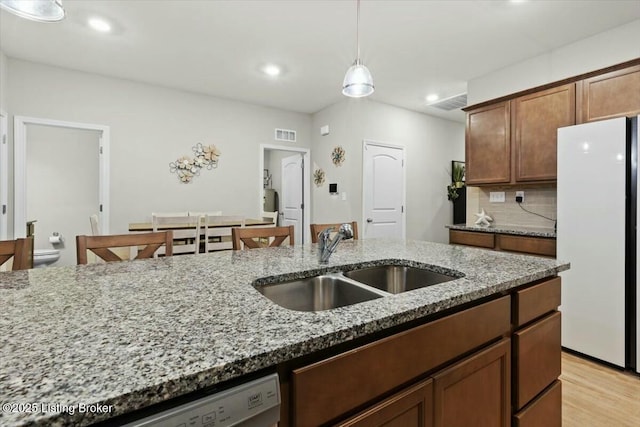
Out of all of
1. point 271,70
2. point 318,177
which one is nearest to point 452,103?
point 318,177

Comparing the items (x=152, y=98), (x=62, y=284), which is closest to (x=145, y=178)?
(x=152, y=98)

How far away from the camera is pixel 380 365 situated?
2.65 feet

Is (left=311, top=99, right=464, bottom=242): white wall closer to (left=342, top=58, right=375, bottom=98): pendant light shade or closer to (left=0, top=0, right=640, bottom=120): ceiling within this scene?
(left=0, top=0, right=640, bottom=120): ceiling

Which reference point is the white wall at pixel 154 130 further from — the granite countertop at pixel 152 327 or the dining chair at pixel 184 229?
the granite countertop at pixel 152 327

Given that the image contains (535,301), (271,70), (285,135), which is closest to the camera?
(535,301)

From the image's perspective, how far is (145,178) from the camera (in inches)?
160

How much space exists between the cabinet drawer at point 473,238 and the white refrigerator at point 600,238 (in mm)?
661

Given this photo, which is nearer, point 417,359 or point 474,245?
point 417,359

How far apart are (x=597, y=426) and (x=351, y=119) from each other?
3.99 meters

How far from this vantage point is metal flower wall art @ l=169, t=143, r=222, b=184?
429 centimetres

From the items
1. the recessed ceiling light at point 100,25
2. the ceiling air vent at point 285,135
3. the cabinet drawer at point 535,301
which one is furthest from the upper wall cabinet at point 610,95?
the recessed ceiling light at point 100,25

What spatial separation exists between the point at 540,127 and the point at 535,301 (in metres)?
2.43

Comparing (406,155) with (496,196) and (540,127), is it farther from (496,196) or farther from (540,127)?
(540,127)

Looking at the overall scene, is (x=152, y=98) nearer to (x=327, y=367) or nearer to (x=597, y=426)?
(x=327, y=367)
